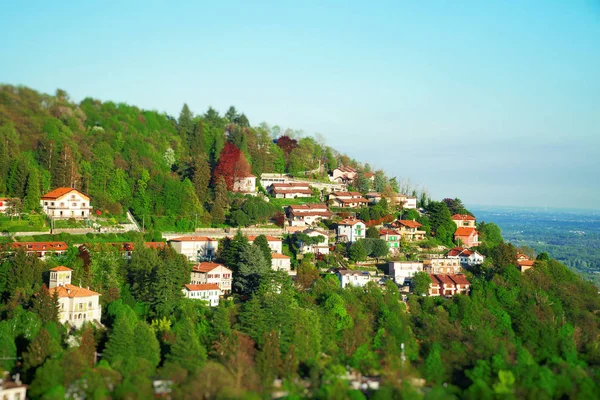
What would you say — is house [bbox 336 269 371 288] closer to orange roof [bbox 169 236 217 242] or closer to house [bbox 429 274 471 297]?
house [bbox 429 274 471 297]

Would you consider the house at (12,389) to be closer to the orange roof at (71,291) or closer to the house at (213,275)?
the orange roof at (71,291)

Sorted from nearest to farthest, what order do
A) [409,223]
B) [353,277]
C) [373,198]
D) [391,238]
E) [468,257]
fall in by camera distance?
[353,277]
[468,257]
[391,238]
[409,223]
[373,198]

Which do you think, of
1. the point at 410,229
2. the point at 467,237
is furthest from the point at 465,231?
the point at 410,229

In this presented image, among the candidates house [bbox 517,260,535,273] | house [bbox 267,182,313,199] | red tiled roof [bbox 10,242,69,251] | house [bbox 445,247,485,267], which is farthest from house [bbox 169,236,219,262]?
house [bbox 517,260,535,273]

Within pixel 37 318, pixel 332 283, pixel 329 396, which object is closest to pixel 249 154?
pixel 332 283

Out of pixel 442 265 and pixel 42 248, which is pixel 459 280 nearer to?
pixel 442 265

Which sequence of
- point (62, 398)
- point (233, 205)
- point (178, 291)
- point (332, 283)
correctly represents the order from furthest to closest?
point (233, 205), point (332, 283), point (178, 291), point (62, 398)

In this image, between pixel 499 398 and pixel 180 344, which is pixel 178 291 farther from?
pixel 499 398
